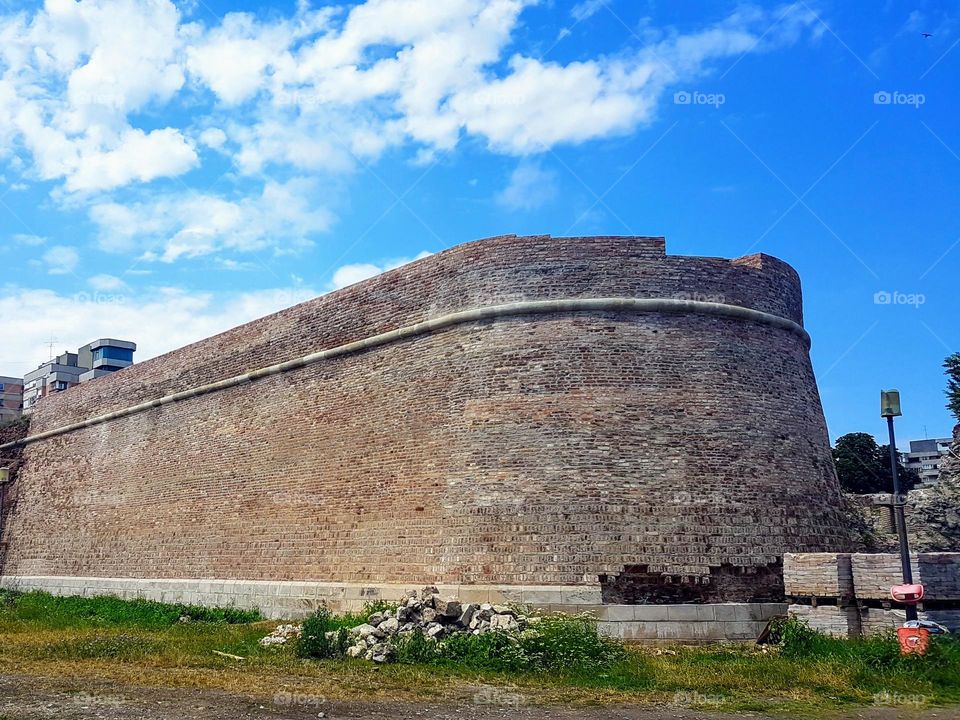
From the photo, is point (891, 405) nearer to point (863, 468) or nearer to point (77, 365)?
point (863, 468)

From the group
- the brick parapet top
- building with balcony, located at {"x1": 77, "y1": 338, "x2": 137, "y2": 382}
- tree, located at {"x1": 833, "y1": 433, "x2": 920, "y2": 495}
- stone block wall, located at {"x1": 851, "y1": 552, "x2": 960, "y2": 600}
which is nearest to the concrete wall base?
stone block wall, located at {"x1": 851, "y1": 552, "x2": 960, "y2": 600}

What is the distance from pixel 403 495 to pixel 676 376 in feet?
16.1

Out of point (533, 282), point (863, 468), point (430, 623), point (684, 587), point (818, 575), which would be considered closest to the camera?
point (430, 623)

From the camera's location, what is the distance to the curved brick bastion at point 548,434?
1323cm

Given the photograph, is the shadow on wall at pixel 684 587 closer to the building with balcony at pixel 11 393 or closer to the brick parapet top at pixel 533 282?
the brick parapet top at pixel 533 282

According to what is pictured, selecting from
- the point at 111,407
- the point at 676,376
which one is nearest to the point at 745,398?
the point at 676,376

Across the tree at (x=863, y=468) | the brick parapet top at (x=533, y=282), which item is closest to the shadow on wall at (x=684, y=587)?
the brick parapet top at (x=533, y=282)

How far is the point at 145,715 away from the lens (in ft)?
25.8

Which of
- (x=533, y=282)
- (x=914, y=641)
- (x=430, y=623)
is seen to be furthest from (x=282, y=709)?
(x=533, y=282)

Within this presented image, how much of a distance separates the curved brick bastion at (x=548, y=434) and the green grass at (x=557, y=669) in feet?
5.02

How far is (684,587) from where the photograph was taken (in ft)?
42.1

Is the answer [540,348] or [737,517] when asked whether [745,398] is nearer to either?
[737,517]

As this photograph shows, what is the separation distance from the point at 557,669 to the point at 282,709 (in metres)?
3.53

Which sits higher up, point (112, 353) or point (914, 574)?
point (112, 353)
